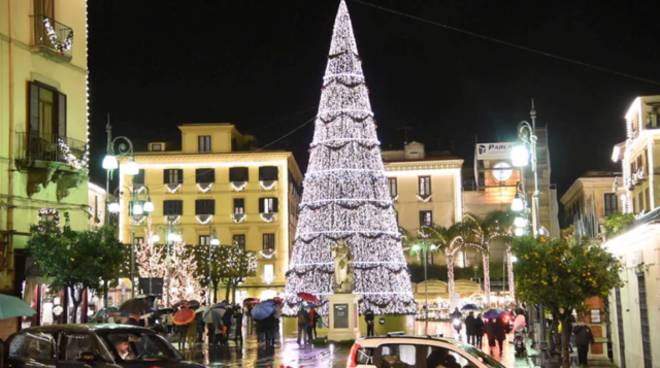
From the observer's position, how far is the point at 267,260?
79.1 metres

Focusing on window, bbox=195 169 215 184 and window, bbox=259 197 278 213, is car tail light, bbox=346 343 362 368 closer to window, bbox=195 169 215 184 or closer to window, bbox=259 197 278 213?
window, bbox=259 197 278 213

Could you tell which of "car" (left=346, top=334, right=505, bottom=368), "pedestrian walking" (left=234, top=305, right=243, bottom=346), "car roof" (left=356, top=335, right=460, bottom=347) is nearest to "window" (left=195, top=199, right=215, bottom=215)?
"pedestrian walking" (left=234, top=305, right=243, bottom=346)

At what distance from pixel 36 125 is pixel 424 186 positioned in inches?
2320

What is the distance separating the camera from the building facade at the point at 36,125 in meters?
26.2

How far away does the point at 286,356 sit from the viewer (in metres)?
33.1

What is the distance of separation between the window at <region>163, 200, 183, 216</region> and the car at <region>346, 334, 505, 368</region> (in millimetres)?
67389

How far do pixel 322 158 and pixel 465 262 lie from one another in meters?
36.7

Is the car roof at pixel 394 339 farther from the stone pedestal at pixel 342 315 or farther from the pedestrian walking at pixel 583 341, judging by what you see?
the stone pedestal at pixel 342 315

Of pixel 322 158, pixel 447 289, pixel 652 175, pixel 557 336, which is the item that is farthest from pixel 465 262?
pixel 557 336

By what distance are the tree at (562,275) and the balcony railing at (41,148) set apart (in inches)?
540

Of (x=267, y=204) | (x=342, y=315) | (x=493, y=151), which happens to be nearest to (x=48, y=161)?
(x=342, y=315)

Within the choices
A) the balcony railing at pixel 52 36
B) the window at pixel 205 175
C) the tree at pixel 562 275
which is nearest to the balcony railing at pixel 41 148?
Result: the balcony railing at pixel 52 36

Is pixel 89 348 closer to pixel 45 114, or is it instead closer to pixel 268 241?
pixel 45 114

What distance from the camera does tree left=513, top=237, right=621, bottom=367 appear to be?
23.1 meters
